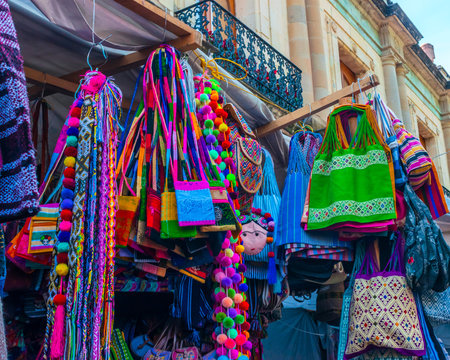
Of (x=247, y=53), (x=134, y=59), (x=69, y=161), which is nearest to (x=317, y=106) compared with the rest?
(x=134, y=59)

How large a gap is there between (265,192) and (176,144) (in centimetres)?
131

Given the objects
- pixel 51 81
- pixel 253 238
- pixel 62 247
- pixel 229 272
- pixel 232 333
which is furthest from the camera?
pixel 253 238

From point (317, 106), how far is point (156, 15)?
159cm

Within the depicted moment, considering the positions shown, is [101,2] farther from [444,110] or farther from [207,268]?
[444,110]

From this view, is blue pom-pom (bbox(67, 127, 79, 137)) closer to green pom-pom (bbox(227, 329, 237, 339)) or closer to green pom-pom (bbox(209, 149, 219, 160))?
green pom-pom (bbox(209, 149, 219, 160))

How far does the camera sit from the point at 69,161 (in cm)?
208

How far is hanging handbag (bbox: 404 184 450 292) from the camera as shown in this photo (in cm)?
283

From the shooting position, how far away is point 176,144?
2.39m

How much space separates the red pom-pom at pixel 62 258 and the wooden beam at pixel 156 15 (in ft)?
3.82

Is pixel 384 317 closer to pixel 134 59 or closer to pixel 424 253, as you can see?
pixel 424 253

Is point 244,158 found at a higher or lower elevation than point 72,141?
higher

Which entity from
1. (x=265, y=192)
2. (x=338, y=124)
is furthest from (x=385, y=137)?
(x=265, y=192)

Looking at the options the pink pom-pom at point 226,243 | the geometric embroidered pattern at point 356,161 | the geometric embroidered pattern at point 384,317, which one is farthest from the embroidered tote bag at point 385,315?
the pink pom-pom at point 226,243

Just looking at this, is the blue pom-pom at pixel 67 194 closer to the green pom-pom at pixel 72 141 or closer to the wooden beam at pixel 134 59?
the green pom-pom at pixel 72 141
